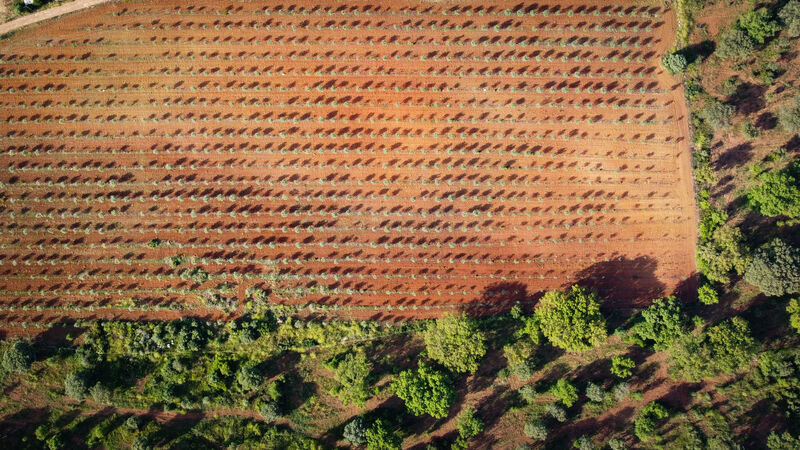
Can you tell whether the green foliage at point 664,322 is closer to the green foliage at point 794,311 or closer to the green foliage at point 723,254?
the green foliage at point 723,254

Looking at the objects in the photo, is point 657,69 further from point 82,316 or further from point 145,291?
point 82,316

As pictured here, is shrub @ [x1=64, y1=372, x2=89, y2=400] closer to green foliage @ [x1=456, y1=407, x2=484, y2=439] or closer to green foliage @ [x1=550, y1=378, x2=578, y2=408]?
green foliage @ [x1=456, y1=407, x2=484, y2=439]

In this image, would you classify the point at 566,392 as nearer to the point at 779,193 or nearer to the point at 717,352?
the point at 717,352

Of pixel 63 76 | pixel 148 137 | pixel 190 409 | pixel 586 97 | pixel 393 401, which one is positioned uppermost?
pixel 63 76

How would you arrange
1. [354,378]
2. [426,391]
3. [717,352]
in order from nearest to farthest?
[426,391]
[717,352]
[354,378]

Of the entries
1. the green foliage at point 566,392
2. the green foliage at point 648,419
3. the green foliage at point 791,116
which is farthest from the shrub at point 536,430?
the green foliage at point 791,116

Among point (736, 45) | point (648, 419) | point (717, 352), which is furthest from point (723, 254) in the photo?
point (736, 45)

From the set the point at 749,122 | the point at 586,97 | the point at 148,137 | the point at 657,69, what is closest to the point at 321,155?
the point at 148,137
